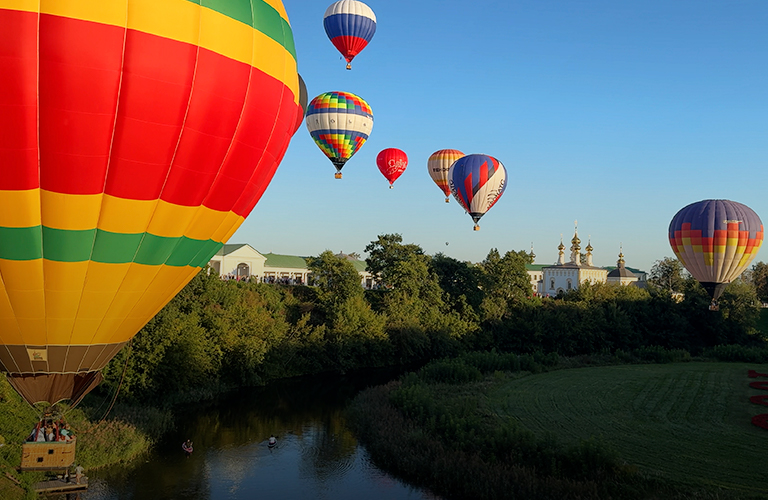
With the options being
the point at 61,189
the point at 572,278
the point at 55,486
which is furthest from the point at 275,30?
the point at 572,278

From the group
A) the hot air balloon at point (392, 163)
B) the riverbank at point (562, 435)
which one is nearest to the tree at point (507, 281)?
the hot air balloon at point (392, 163)

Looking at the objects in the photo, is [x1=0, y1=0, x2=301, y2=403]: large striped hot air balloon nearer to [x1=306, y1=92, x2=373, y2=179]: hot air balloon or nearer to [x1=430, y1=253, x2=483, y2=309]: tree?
[x1=306, y1=92, x2=373, y2=179]: hot air balloon

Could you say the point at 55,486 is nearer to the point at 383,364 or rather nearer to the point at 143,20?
the point at 143,20

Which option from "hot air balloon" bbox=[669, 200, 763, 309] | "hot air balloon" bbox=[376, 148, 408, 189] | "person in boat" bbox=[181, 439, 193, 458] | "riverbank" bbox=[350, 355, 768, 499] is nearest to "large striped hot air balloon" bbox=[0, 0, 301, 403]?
"person in boat" bbox=[181, 439, 193, 458]

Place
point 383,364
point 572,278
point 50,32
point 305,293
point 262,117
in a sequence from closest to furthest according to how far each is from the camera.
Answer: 1. point 50,32
2. point 262,117
3. point 383,364
4. point 305,293
5. point 572,278

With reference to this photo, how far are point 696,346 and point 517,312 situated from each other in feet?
56.6

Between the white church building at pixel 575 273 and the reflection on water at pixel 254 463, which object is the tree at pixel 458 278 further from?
the white church building at pixel 575 273

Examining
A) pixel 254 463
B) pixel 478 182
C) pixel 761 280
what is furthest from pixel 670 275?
pixel 254 463

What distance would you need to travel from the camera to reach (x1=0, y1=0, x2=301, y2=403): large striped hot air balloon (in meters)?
10.1

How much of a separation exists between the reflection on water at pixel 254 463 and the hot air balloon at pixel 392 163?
79.4 feet

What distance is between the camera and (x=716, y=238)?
39.5m

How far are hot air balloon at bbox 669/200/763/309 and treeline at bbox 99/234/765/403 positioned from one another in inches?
459

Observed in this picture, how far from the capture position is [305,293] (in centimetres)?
5178

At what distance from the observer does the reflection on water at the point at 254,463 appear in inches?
790
